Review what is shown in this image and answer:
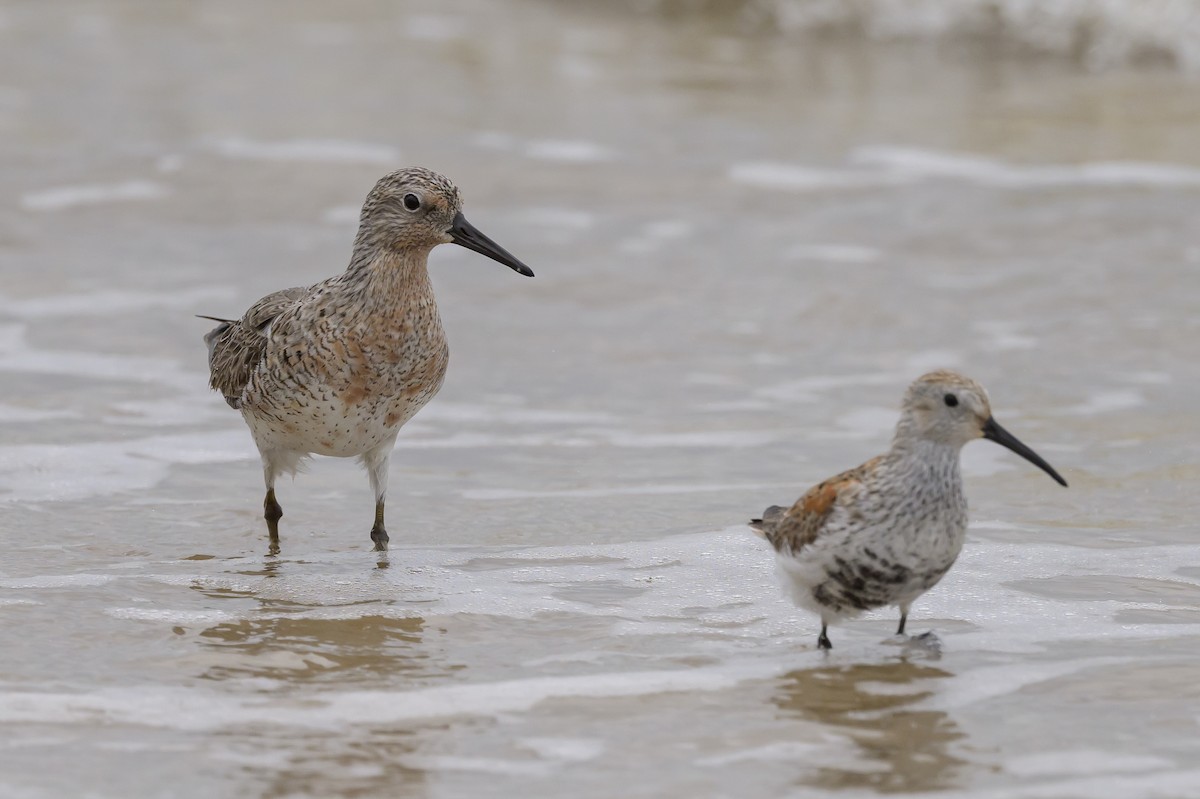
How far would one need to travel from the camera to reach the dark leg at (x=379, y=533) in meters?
7.77

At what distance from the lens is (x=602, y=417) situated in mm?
9945

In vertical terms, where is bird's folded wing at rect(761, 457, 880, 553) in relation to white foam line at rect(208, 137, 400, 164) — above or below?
below

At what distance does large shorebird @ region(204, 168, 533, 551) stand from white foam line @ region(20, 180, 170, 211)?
652cm

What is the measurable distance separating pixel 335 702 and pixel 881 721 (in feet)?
5.87

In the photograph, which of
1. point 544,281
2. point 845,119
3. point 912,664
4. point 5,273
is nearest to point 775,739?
point 912,664

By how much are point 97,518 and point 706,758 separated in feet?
12.6

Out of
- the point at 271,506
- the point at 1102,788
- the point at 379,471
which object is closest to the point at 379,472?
the point at 379,471

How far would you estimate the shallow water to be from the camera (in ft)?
18.4

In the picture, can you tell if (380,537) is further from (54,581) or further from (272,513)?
(54,581)

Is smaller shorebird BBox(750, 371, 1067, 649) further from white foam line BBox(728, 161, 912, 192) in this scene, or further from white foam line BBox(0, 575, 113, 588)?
white foam line BBox(728, 161, 912, 192)

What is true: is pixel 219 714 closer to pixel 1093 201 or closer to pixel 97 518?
pixel 97 518

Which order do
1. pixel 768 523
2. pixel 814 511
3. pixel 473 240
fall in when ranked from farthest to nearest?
pixel 473 240
pixel 768 523
pixel 814 511

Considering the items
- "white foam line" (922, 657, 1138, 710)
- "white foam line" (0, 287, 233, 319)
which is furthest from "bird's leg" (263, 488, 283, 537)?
"white foam line" (0, 287, 233, 319)

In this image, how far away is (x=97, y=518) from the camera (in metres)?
8.12
